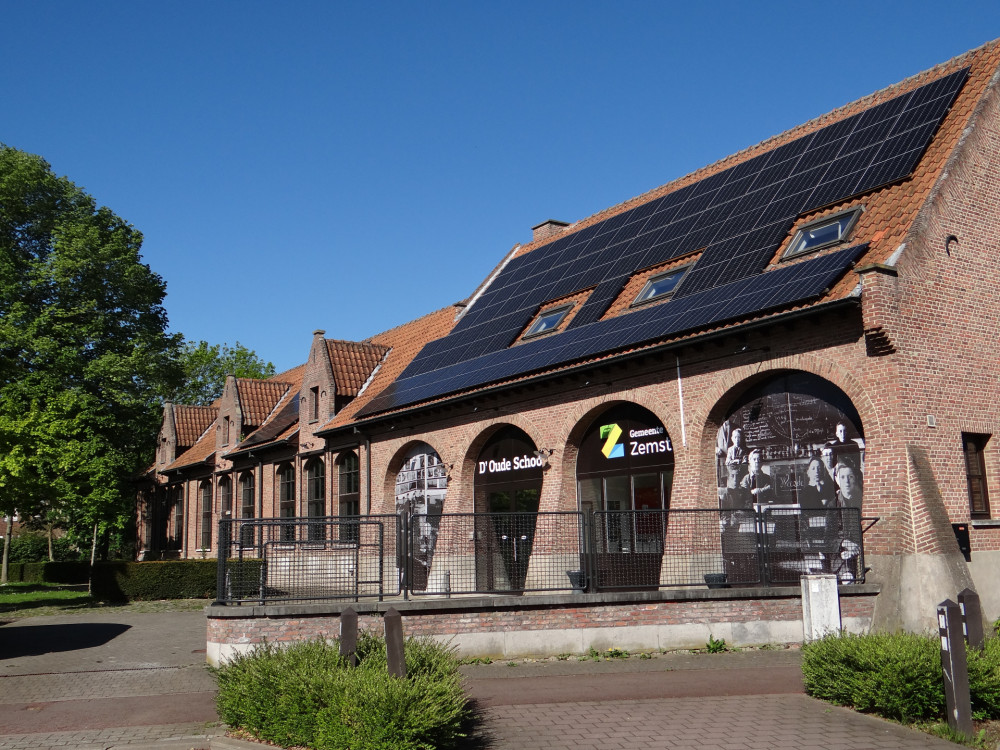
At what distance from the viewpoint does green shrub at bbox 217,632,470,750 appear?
7930 mm

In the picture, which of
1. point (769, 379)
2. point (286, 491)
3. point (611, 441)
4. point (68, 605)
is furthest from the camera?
point (286, 491)

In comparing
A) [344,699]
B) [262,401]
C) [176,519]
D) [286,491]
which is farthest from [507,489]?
[176,519]

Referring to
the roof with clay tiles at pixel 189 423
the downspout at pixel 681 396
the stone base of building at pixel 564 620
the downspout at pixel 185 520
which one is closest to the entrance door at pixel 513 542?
the stone base of building at pixel 564 620

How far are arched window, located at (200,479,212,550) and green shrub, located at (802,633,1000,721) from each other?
35961mm

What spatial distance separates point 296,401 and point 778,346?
26.4 meters

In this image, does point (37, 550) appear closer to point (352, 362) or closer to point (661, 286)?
point (352, 362)

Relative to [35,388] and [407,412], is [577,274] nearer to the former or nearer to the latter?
[407,412]

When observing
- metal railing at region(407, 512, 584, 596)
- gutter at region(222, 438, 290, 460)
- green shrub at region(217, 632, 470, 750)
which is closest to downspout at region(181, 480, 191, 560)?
gutter at region(222, 438, 290, 460)

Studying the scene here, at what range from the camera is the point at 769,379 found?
1717cm

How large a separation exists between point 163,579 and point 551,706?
22125mm

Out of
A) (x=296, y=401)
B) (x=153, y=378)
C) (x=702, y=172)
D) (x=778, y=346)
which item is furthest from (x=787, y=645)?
(x=153, y=378)

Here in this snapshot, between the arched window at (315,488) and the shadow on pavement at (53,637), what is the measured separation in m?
10.5

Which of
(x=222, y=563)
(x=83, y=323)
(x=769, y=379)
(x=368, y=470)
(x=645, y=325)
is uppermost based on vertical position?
(x=83, y=323)

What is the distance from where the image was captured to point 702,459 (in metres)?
17.9
